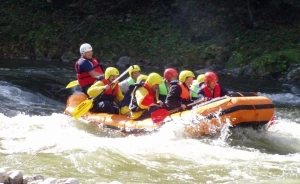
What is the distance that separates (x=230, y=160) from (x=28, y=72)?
9.58 meters

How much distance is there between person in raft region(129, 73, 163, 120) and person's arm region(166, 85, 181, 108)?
0.14 metres

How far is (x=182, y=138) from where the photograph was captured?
7.36 meters

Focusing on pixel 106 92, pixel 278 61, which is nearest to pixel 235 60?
pixel 278 61

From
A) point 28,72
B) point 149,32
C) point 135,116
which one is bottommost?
point 135,116

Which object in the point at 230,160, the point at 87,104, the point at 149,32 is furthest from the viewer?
the point at 149,32

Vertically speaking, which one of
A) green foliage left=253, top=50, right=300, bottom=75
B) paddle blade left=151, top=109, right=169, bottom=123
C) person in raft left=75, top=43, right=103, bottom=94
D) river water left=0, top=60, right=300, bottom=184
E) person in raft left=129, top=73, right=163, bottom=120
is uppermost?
green foliage left=253, top=50, right=300, bottom=75

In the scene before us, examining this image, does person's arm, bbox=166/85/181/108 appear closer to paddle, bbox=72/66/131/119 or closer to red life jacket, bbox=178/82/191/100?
red life jacket, bbox=178/82/191/100

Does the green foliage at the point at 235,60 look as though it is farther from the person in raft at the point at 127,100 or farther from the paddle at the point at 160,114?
the paddle at the point at 160,114

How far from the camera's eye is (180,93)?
7883mm

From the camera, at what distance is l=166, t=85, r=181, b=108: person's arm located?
7816 mm

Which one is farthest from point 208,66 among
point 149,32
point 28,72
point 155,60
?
point 28,72

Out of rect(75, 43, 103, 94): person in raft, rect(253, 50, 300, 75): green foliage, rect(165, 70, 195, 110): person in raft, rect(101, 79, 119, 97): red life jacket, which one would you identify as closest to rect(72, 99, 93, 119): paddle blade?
rect(101, 79, 119, 97): red life jacket

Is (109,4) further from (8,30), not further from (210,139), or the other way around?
(210,139)

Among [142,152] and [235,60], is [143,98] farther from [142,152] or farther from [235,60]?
[235,60]
